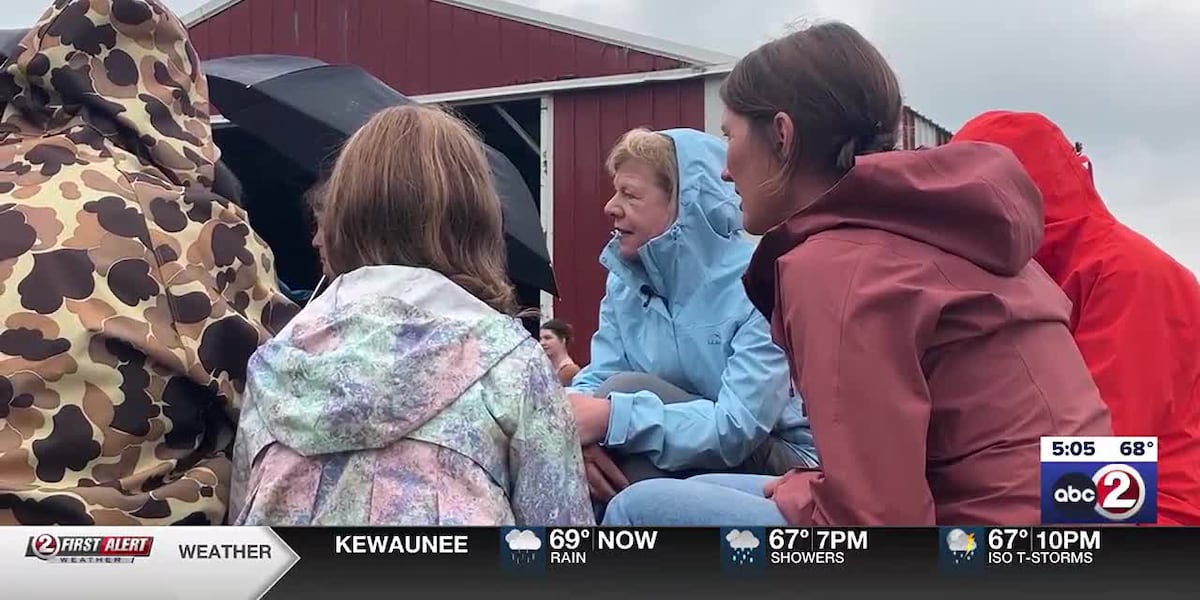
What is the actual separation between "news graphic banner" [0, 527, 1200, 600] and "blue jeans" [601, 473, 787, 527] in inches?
5.9

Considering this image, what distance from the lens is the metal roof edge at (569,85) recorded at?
18.9 feet

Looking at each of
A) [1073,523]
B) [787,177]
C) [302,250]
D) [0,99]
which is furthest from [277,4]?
[1073,523]

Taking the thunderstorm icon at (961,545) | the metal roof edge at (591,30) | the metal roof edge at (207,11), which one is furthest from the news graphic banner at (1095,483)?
the metal roof edge at (207,11)

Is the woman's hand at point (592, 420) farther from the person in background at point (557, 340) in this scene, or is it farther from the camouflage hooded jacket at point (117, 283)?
the person in background at point (557, 340)

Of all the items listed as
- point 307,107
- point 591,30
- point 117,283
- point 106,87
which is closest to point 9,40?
point 106,87

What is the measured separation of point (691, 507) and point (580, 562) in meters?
0.29

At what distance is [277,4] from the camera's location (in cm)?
688

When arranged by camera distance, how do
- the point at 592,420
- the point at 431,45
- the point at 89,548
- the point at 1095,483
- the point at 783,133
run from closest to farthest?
the point at 89,548
the point at 1095,483
the point at 783,133
the point at 592,420
the point at 431,45

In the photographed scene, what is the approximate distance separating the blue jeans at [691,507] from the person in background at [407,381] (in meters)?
0.06

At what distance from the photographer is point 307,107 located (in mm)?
2758

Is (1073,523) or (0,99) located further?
(0,99)

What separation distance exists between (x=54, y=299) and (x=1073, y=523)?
50.4 inches

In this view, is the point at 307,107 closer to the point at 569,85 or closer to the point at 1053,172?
the point at 1053,172

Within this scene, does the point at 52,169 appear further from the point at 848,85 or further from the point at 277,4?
the point at 277,4
